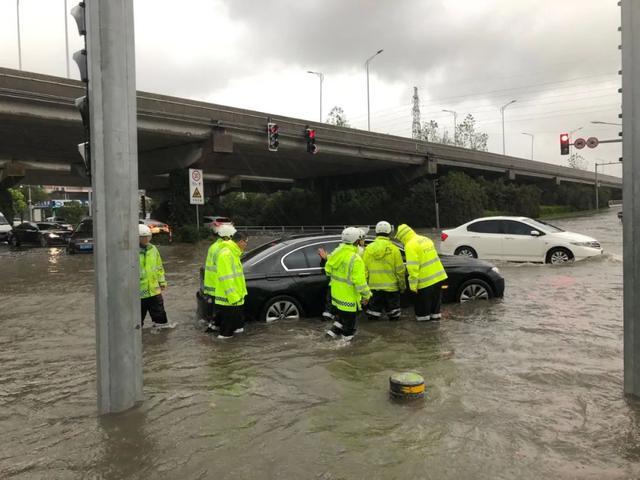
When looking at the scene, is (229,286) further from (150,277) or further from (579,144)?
(579,144)

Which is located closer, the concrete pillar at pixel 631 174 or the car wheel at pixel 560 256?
the concrete pillar at pixel 631 174

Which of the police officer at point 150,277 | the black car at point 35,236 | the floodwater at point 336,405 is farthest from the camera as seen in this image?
the black car at point 35,236

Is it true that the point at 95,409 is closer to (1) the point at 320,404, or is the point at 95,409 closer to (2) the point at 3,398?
(2) the point at 3,398

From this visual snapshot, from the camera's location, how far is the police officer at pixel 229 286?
269 inches

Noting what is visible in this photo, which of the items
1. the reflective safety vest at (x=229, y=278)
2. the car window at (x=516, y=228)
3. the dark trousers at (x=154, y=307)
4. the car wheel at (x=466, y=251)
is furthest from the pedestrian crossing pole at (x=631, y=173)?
the car wheel at (x=466, y=251)

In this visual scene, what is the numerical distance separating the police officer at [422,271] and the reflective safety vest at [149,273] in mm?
3453

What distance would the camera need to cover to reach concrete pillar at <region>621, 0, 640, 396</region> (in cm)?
448

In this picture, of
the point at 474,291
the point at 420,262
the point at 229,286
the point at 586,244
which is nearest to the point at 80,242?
the point at 229,286

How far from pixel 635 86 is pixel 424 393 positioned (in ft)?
10.4

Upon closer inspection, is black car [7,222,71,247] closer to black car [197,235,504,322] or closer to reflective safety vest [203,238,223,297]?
black car [197,235,504,322]

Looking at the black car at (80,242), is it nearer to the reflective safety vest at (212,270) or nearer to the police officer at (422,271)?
the reflective safety vest at (212,270)

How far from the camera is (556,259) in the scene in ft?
47.3

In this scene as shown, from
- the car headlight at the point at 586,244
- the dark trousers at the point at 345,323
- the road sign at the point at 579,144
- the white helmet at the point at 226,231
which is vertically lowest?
the dark trousers at the point at 345,323

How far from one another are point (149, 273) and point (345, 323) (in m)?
2.77
